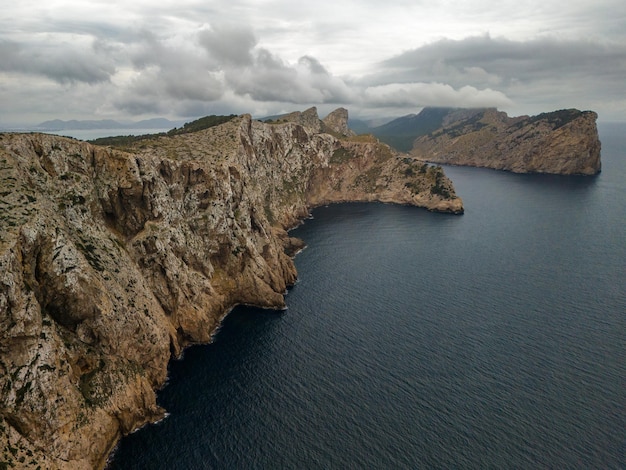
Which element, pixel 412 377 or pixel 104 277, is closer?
pixel 104 277

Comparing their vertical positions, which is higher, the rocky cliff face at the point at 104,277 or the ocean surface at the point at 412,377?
the rocky cliff face at the point at 104,277

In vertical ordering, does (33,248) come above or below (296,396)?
above

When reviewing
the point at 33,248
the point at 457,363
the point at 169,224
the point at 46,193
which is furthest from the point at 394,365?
the point at 46,193

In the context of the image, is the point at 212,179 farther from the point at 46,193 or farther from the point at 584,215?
the point at 584,215

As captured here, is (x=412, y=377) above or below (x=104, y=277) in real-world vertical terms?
below

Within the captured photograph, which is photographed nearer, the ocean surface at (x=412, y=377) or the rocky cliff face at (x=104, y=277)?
the rocky cliff face at (x=104, y=277)
